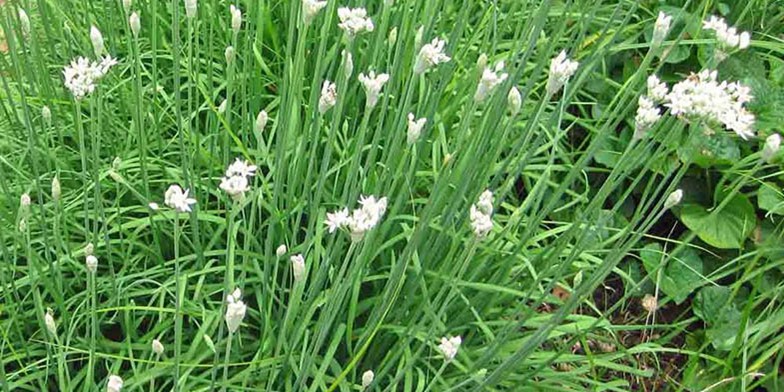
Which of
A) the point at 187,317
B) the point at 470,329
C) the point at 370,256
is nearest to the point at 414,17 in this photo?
the point at 370,256

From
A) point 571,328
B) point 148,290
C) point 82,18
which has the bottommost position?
point 571,328

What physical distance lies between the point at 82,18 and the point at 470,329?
5.51ft

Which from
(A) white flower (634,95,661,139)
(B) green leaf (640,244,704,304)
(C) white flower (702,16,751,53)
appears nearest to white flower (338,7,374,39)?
(A) white flower (634,95,661,139)

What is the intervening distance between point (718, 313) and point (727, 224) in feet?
0.96

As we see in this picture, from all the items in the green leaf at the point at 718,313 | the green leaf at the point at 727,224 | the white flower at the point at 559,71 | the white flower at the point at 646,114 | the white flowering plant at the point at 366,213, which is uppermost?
the white flower at the point at 559,71

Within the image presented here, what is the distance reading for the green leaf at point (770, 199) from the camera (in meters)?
2.46

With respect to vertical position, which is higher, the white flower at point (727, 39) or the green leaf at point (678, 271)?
the white flower at point (727, 39)

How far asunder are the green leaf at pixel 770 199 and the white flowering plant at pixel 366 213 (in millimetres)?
13

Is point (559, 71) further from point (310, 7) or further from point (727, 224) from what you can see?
point (727, 224)

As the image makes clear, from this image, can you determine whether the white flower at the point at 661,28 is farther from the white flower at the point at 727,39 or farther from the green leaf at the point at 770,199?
the green leaf at the point at 770,199

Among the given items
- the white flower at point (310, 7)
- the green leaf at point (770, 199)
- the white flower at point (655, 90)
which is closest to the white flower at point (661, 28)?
the white flower at point (655, 90)

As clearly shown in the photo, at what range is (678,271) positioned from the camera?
2531 millimetres

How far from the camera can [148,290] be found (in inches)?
76.8

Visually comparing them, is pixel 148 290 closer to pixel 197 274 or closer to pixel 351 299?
pixel 197 274
